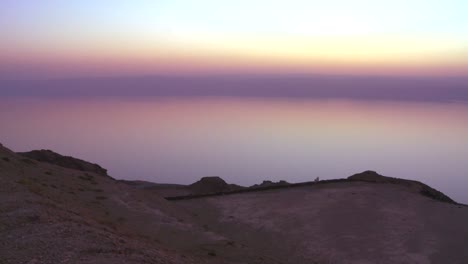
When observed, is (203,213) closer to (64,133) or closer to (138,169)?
(138,169)

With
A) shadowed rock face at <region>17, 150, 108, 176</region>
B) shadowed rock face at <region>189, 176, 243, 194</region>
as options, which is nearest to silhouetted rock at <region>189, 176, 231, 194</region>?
shadowed rock face at <region>189, 176, 243, 194</region>

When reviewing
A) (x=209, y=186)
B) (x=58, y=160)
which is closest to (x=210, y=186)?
(x=209, y=186)

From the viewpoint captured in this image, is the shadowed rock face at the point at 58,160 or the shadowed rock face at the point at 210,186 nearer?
the shadowed rock face at the point at 58,160

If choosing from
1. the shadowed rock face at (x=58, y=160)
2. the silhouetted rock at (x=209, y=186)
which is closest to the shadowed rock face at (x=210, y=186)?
the silhouetted rock at (x=209, y=186)

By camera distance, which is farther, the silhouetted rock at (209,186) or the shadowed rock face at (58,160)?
the silhouetted rock at (209,186)

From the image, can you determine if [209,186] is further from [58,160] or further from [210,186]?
[58,160]

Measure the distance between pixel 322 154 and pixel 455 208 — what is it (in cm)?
2829

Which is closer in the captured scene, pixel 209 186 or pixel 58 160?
pixel 58 160

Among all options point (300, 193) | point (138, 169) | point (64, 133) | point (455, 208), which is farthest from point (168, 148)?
point (455, 208)

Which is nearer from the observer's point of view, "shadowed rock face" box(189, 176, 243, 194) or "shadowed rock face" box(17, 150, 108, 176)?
"shadowed rock face" box(17, 150, 108, 176)

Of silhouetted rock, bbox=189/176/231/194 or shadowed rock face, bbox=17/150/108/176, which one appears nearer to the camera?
shadowed rock face, bbox=17/150/108/176

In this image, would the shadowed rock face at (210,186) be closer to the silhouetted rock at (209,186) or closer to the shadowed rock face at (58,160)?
the silhouetted rock at (209,186)

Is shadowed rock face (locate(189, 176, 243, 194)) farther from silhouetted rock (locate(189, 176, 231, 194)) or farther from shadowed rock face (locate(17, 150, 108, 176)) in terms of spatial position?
shadowed rock face (locate(17, 150, 108, 176))

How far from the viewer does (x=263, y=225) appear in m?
17.1
